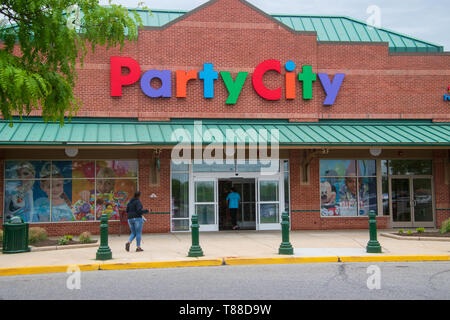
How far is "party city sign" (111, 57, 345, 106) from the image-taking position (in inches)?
750

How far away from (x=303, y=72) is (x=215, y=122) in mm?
4082

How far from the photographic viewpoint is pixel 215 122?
64.4 feet

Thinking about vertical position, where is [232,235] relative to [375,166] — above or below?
below

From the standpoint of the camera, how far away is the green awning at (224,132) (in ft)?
55.7

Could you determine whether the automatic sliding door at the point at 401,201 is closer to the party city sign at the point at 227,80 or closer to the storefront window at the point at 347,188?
the storefront window at the point at 347,188

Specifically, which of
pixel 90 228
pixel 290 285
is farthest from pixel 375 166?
pixel 290 285

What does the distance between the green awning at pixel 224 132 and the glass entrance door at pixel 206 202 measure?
7.24ft

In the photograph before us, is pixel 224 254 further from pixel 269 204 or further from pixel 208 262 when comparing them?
pixel 269 204

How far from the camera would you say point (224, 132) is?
18.7m

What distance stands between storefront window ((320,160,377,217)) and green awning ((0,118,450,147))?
159cm

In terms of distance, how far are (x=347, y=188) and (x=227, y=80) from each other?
254 inches
